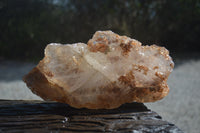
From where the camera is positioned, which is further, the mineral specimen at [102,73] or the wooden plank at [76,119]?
the mineral specimen at [102,73]

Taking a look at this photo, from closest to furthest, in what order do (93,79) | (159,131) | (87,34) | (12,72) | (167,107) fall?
(159,131)
(93,79)
(167,107)
(12,72)
(87,34)

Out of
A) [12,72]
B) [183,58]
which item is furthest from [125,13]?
[12,72]

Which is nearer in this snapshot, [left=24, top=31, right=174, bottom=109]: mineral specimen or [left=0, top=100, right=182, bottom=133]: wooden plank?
[left=0, top=100, right=182, bottom=133]: wooden plank

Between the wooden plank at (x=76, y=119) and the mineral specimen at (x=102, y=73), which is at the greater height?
the mineral specimen at (x=102, y=73)

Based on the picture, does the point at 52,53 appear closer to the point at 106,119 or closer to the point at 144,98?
the point at 106,119

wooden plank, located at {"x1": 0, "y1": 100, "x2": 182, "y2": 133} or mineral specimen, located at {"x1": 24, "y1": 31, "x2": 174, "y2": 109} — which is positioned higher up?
mineral specimen, located at {"x1": 24, "y1": 31, "x2": 174, "y2": 109}
